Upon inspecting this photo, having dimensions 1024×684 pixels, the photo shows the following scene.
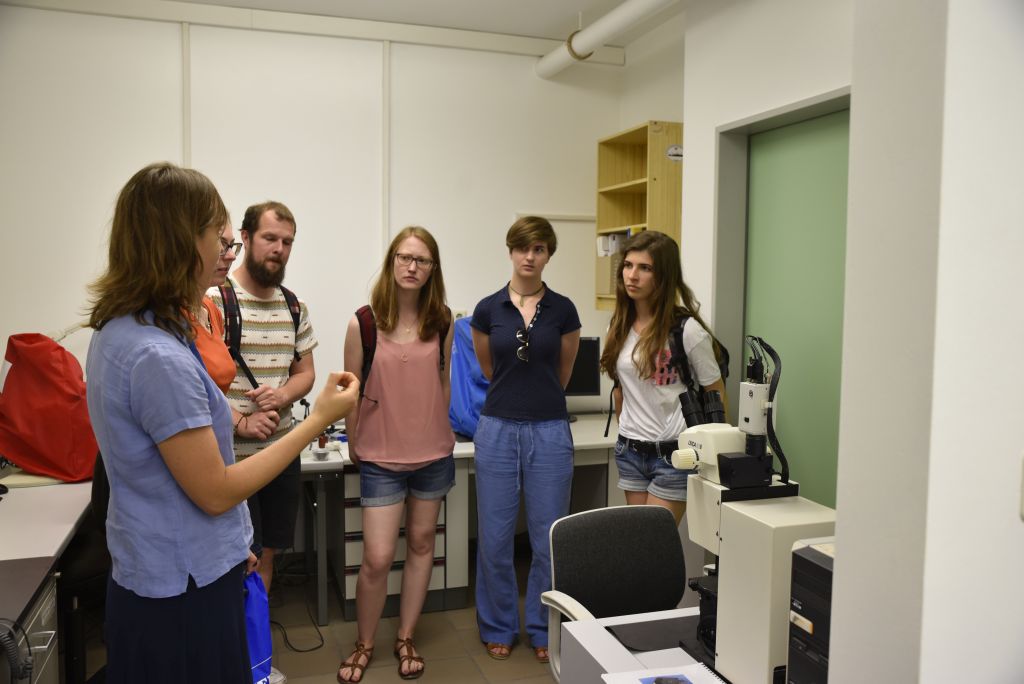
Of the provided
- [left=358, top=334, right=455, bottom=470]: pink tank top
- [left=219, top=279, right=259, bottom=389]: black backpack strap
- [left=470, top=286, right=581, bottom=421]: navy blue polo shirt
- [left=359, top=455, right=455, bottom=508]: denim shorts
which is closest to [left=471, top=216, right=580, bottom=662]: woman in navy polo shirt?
[left=470, top=286, right=581, bottom=421]: navy blue polo shirt

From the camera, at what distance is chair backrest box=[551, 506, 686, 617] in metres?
2.26

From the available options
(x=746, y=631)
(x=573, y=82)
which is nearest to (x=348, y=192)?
(x=573, y=82)

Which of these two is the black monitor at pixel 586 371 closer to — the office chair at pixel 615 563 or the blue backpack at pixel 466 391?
the blue backpack at pixel 466 391

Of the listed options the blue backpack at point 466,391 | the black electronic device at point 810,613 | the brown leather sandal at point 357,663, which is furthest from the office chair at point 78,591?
the black electronic device at point 810,613

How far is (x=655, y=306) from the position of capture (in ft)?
9.45

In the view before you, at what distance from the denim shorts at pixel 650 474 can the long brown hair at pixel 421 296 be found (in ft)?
2.71

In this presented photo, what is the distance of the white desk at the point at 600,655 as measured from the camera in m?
1.58

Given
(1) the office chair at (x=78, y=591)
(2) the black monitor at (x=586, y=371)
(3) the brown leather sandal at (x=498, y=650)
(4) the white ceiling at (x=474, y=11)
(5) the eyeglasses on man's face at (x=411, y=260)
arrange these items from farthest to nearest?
(2) the black monitor at (x=586, y=371), (4) the white ceiling at (x=474, y=11), (3) the brown leather sandal at (x=498, y=650), (5) the eyeglasses on man's face at (x=411, y=260), (1) the office chair at (x=78, y=591)

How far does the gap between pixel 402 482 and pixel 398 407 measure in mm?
305

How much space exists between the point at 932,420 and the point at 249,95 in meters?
3.92

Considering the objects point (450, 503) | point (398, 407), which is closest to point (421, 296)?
point (398, 407)

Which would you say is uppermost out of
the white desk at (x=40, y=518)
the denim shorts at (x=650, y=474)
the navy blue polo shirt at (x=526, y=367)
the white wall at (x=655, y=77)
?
the white wall at (x=655, y=77)

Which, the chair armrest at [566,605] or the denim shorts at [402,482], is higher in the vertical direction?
the denim shorts at [402,482]

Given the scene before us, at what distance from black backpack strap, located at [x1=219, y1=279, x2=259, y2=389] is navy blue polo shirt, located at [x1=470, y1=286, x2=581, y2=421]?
2.96 ft
